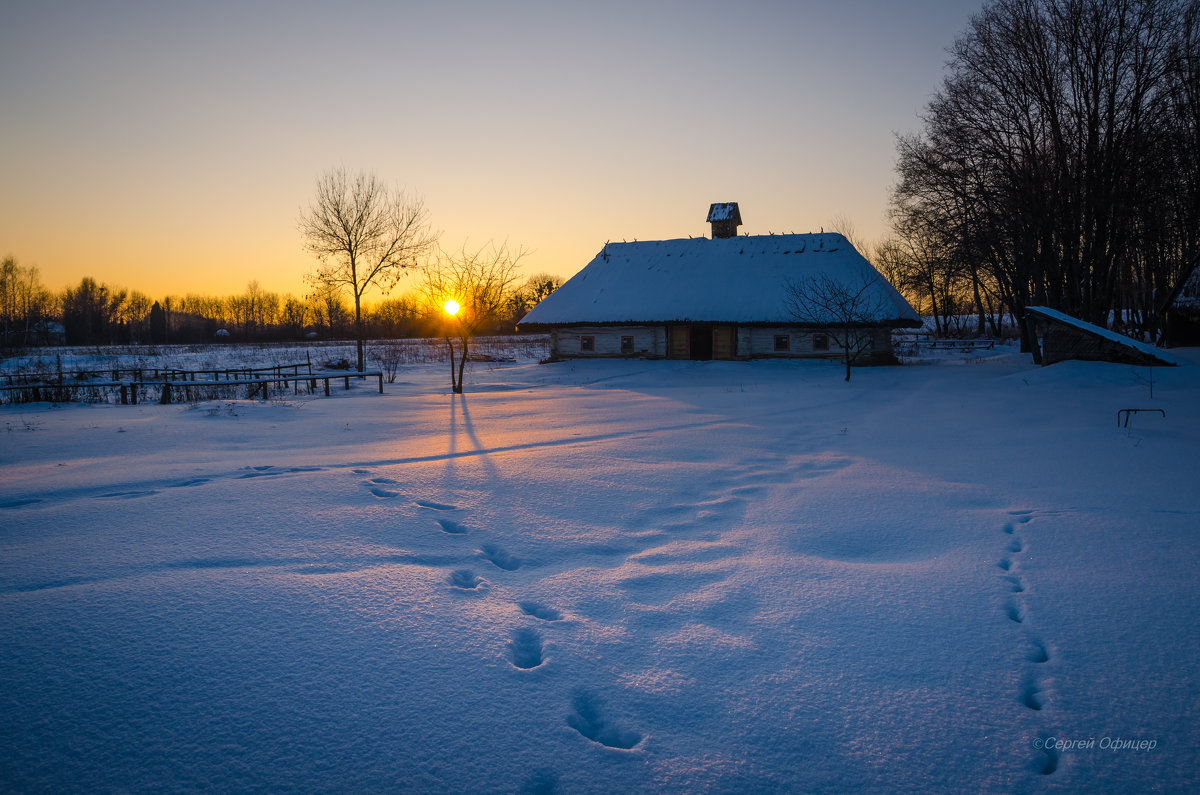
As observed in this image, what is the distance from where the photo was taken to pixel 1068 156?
17.2 meters

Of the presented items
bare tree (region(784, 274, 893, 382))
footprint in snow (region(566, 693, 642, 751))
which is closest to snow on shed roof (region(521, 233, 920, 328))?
bare tree (region(784, 274, 893, 382))

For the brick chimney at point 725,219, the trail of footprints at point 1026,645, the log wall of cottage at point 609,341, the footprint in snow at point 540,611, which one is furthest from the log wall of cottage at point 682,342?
the footprint in snow at point 540,611

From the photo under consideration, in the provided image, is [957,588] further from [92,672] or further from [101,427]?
[101,427]

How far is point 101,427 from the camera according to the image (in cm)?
937

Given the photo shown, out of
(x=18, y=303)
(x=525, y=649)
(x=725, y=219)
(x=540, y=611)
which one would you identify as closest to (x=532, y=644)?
(x=525, y=649)

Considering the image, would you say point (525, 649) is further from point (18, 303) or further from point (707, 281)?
point (18, 303)

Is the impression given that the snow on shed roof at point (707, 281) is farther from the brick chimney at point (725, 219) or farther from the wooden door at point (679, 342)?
the brick chimney at point (725, 219)

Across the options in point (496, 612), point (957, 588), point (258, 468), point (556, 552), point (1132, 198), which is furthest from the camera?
point (1132, 198)

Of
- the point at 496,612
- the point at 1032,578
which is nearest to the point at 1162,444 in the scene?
the point at 1032,578

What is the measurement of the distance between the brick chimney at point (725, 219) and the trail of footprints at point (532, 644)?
28634 mm

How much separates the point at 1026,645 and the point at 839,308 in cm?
2127

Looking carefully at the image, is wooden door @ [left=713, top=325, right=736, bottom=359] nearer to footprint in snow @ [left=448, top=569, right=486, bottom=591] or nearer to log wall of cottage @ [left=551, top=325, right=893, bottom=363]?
log wall of cottage @ [left=551, top=325, right=893, bottom=363]

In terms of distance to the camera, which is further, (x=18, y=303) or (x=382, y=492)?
(x=18, y=303)

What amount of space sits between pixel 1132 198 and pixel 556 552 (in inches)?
807
